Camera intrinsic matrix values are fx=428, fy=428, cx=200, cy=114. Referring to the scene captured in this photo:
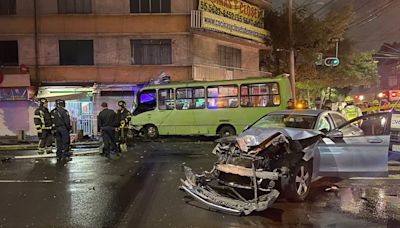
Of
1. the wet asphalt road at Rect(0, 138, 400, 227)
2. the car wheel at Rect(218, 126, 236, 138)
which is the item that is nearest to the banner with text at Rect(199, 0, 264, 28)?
the car wheel at Rect(218, 126, 236, 138)

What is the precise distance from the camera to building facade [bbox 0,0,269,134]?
23844 mm

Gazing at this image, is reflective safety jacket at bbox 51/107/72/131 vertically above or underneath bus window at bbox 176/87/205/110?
underneath

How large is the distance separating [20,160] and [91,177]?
4.75 metres

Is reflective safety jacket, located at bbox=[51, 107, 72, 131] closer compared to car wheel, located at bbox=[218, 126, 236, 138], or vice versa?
reflective safety jacket, located at bbox=[51, 107, 72, 131]

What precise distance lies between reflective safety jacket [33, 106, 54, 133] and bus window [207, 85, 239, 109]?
22.3ft

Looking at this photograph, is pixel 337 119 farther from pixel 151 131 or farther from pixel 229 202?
pixel 151 131

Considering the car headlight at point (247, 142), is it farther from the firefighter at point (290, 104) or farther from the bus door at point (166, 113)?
the bus door at point (166, 113)

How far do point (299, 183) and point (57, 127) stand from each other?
8223 millimetres

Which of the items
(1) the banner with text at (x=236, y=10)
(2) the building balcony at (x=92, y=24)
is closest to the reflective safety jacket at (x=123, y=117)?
(2) the building balcony at (x=92, y=24)

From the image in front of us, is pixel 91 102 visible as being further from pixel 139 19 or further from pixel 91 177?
pixel 91 177

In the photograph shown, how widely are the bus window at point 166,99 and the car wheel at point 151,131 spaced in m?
0.97

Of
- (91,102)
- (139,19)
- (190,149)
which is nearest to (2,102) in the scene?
(91,102)

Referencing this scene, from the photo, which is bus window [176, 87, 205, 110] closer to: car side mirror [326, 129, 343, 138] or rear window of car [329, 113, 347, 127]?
rear window of car [329, 113, 347, 127]

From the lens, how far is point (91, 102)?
78.2 ft
